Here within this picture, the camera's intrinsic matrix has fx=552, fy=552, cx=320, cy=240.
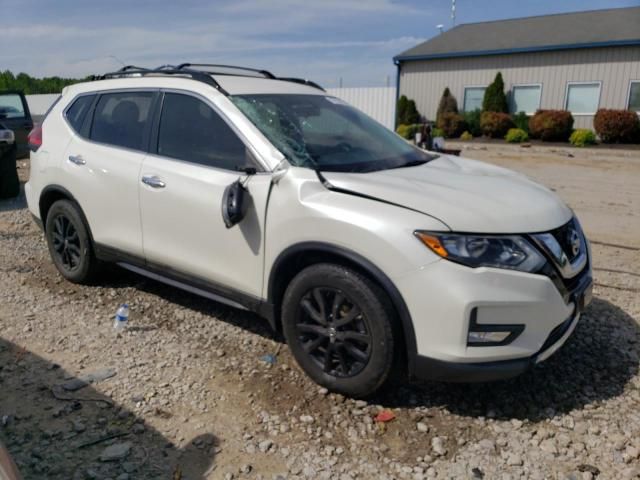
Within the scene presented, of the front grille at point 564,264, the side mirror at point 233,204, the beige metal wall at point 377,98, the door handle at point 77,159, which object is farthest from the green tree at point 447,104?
the side mirror at point 233,204

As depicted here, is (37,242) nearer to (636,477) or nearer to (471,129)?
(636,477)

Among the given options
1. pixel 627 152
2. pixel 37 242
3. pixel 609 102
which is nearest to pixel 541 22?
pixel 609 102

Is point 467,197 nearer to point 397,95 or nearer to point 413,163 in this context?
point 413,163

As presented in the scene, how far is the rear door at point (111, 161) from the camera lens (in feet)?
13.4

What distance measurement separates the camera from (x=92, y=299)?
15.4 ft

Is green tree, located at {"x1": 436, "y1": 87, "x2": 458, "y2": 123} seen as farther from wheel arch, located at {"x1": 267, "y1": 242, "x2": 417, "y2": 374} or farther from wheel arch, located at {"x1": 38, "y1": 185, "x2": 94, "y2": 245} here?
wheel arch, located at {"x1": 267, "y1": 242, "x2": 417, "y2": 374}

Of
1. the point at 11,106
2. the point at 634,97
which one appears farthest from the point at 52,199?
the point at 634,97

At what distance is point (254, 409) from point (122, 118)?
256 cm

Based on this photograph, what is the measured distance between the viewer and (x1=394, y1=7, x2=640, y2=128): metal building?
20.9 m

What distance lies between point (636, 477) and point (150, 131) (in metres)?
3.66

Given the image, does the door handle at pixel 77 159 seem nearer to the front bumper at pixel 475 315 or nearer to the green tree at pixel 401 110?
the front bumper at pixel 475 315

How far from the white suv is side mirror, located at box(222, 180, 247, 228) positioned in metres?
0.01

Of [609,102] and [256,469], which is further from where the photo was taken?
[609,102]

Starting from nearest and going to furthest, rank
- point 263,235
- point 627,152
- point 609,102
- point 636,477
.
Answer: point 636,477 → point 263,235 → point 627,152 → point 609,102
